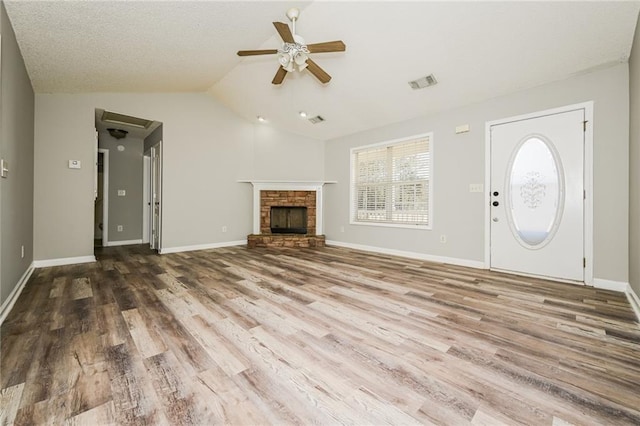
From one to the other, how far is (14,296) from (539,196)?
577cm

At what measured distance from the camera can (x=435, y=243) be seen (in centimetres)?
425

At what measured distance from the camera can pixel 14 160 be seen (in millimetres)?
2643

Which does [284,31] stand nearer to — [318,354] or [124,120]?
[318,354]

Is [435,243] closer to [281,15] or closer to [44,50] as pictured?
[281,15]

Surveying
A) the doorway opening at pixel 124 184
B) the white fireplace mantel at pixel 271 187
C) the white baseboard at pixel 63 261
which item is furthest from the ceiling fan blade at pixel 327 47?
the white baseboard at pixel 63 261

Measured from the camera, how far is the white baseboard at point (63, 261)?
372cm

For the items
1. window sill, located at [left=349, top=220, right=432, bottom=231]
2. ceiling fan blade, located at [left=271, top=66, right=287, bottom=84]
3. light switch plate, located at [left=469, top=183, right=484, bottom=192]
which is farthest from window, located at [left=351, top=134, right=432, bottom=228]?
ceiling fan blade, located at [left=271, top=66, right=287, bottom=84]

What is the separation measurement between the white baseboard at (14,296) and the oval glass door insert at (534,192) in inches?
208

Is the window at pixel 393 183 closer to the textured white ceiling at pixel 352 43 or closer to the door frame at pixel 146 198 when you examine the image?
the textured white ceiling at pixel 352 43

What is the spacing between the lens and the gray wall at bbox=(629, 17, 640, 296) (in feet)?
7.68

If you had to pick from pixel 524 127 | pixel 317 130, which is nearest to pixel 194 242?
pixel 317 130

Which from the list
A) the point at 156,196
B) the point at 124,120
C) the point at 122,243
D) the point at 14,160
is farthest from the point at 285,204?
the point at 14,160

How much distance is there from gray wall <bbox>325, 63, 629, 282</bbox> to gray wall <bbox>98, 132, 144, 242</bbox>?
14.4 feet

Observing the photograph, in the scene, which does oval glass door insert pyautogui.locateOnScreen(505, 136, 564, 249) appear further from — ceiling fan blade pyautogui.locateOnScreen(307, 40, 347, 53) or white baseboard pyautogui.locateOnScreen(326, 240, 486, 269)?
ceiling fan blade pyautogui.locateOnScreen(307, 40, 347, 53)
